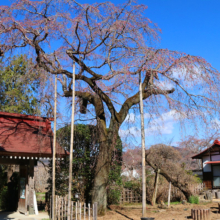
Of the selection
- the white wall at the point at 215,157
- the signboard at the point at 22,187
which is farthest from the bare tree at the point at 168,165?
the white wall at the point at 215,157

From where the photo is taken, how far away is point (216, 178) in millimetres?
25125

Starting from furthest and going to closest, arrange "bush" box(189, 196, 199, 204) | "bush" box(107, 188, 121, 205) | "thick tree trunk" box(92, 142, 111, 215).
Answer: "bush" box(189, 196, 199, 204) → "bush" box(107, 188, 121, 205) → "thick tree trunk" box(92, 142, 111, 215)

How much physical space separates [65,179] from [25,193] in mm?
2018

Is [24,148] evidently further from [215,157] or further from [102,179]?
[215,157]

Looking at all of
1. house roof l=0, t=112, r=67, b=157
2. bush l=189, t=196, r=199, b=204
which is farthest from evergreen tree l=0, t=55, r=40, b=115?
bush l=189, t=196, r=199, b=204

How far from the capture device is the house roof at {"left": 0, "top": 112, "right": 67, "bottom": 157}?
40.4ft

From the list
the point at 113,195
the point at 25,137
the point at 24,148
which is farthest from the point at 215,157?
the point at 24,148

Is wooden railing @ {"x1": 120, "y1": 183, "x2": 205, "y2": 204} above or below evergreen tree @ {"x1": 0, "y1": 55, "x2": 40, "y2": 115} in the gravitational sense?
below

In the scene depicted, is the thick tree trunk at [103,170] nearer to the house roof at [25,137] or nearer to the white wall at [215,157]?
the house roof at [25,137]

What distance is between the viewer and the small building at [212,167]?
25.0m

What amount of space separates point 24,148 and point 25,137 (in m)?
1.23

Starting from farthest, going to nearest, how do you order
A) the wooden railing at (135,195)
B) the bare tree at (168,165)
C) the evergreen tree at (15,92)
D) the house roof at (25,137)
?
the evergreen tree at (15,92)
the wooden railing at (135,195)
the bare tree at (168,165)
the house roof at (25,137)

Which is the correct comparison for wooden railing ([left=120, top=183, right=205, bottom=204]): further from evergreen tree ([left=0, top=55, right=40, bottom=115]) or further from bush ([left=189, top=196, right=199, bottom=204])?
evergreen tree ([left=0, top=55, right=40, bottom=115])

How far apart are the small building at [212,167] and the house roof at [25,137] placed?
53.1ft
